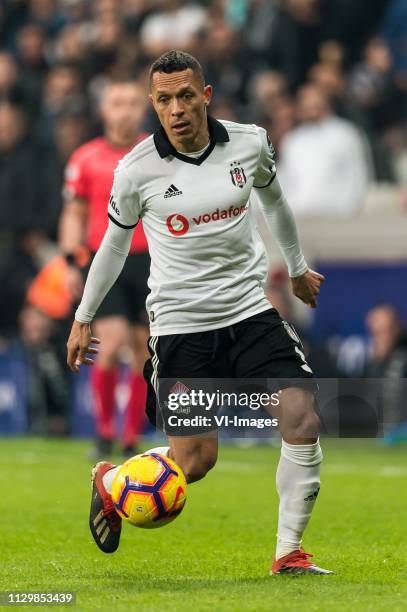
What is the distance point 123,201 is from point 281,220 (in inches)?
31.7

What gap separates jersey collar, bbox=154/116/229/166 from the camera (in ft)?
19.8

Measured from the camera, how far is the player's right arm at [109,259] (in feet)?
19.7

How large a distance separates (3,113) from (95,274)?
11.0 meters

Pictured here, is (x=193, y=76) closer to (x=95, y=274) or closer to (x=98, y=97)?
(x=95, y=274)

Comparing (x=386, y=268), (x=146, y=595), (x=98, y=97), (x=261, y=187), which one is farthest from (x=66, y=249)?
(x=98, y=97)

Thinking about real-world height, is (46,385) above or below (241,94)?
below

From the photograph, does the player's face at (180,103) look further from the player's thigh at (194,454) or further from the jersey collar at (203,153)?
the player's thigh at (194,454)

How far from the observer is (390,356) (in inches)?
515

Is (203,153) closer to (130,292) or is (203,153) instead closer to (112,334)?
(112,334)

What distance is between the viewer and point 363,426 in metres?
12.3

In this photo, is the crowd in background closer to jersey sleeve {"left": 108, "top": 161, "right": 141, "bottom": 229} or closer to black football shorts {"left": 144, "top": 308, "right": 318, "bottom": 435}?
black football shorts {"left": 144, "top": 308, "right": 318, "bottom": 435}

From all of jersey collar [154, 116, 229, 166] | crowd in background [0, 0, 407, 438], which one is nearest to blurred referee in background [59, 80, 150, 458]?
crowd in background [0, 0, 407, 438]

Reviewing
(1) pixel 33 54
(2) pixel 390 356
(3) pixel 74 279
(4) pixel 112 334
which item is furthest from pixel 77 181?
(1) pixel 33 54

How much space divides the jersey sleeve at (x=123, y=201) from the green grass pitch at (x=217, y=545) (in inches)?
57.7
